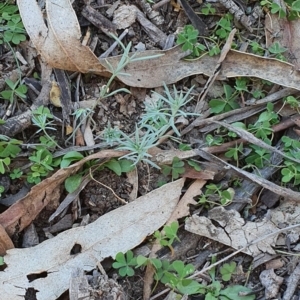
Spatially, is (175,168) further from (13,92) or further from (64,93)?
(13,92)

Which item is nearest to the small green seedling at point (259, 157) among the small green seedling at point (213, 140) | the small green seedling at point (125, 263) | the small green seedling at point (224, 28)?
the small green seedling at point (213, 140)

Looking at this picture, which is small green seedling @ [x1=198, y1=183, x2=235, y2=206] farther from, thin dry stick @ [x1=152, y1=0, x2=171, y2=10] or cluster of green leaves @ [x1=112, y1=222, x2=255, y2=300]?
thin dry stick @ [x1=152, y1=0, x2=171, y2=10]

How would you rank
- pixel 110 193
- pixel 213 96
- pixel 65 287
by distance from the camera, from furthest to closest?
pixel 213 96, pixel 110 193, pixel 65 287

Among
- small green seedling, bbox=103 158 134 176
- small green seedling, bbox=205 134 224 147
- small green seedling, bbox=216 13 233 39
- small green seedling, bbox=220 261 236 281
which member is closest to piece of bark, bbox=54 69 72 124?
small green seedling, bbox=103 158 134 176

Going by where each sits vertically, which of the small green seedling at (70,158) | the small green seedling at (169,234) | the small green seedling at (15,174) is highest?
the small green seedling at (70,158)

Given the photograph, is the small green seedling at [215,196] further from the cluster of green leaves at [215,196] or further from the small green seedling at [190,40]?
the small green seedling at [190,40]

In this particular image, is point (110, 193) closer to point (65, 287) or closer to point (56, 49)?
point (65, 287)

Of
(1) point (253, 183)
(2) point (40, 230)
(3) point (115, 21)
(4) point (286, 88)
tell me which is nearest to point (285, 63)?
(4) point (286, 88)

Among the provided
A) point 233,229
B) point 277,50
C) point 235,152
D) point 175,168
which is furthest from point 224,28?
point 233,229
